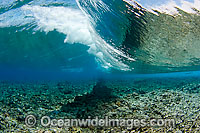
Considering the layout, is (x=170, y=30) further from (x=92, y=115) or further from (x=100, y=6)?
(x=92, y=115)

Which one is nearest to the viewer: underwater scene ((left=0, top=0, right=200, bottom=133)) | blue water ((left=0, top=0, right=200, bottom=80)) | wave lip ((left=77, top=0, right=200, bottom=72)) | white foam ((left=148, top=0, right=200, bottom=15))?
underwater scene ((left=0, top=0, right=200, bottom=133))

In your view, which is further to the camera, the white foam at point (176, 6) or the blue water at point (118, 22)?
the blue water at point (118, 22)

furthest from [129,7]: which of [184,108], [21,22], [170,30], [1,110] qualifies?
[21,22]

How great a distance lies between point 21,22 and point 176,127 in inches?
742

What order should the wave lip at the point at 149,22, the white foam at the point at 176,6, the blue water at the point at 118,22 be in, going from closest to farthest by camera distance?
1. the white foam at the point at 176,6
2. the wave lip at the point at 149,22
3. the blue water at the point at 118,22

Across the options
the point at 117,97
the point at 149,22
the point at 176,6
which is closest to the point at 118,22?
the point at 149,22

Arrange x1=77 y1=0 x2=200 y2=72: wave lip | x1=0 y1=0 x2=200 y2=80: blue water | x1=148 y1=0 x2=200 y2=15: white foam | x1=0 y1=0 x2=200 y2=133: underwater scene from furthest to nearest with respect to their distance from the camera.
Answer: x1=0 y1=0 x2=200 y2=80: blue water, x1=77 y1=0 x2=200 y2=72: wave lip, x1=148 y1=0 x2=200 y2=15: white foam, x1=0 y1=0 x2=200 y2=133: underwater scene

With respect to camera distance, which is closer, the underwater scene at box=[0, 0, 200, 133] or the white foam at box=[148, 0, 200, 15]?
the underwater scene at box=[0, 0, 200, 133]

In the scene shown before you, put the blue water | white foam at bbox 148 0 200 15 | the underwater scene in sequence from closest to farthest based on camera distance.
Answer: the underwater scene
white foam at bbox 148 0 200 15
the blue water

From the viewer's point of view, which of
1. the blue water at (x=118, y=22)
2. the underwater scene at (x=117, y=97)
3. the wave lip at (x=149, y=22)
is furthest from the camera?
the blue water at (x=118, y=22)

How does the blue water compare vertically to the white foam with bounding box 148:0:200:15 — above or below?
below

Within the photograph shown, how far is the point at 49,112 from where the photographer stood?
574cm

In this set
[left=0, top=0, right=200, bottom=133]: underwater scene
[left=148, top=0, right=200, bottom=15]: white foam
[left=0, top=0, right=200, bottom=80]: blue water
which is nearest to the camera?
[left=0, top=0, right=200, bottom=133]: underwater scene

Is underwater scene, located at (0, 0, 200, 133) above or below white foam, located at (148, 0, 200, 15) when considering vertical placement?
below
